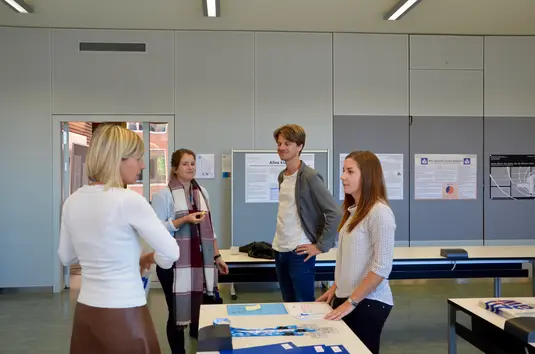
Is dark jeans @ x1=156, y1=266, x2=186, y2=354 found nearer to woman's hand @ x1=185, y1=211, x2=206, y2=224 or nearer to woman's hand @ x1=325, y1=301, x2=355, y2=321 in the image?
woman's hand @ x1=185, y1=211, x2=206, y2=224

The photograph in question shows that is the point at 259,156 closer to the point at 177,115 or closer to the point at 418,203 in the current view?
the point at 177,115

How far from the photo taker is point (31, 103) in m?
5.32

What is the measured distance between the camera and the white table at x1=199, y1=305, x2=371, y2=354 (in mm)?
1678

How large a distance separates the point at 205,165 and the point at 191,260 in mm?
2765

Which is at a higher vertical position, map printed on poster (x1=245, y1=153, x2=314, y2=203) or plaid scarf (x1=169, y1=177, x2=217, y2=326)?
map printed on poster (x1=245, y1=153, x2=314, y2=203)

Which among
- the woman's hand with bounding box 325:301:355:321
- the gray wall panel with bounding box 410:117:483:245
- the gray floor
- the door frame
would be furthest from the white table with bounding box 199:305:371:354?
the gray wall panel with bounding box 410:117:483:245

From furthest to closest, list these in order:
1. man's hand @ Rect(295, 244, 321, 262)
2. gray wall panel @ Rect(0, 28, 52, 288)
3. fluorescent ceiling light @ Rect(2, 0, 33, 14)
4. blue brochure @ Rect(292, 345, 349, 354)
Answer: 1. gray wall panel @ Rect(0, 28, 52, 288)
2. fluorescent ceiling light @ Rect(2, 0, 33, 14)
3. man's hand @ Rect(295, 244, 321, 262)
4. blue brochure @ Rect(292, 345, 349, 354)

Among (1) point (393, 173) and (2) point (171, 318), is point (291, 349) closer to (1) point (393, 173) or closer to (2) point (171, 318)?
(2) point (171, 318)

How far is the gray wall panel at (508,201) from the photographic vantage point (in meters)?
5.80

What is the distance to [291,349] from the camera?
1622mm

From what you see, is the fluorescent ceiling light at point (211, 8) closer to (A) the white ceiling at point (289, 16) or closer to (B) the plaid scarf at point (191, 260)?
(A) the white ceiling at point (289, 16)

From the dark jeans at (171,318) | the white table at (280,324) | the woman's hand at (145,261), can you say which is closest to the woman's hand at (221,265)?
the dark jeans at (171,318)

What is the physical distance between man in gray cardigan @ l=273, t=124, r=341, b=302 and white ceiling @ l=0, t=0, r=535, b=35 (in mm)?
2653

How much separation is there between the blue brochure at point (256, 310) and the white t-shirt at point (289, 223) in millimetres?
471
